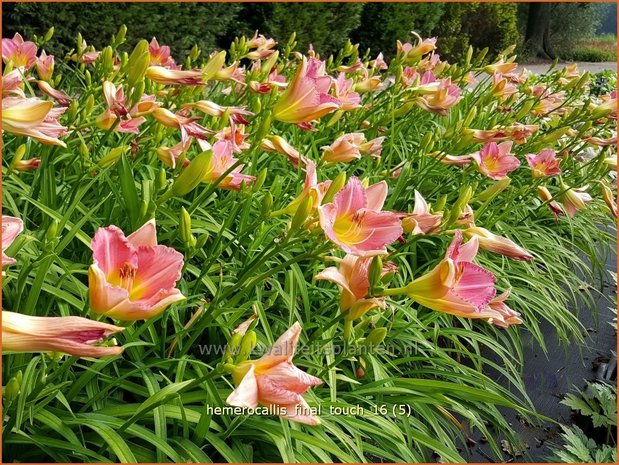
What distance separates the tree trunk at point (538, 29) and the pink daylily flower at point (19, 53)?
662 inches

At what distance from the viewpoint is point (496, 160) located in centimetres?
212

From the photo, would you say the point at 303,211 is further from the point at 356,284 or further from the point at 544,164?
the point at 544,164

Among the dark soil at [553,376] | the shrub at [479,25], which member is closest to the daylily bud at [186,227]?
the dark soil at [553,376]

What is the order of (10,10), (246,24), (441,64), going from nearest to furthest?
(441,64), (10,10), (246,24)

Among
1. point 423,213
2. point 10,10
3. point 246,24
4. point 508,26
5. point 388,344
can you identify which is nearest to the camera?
point 423,213

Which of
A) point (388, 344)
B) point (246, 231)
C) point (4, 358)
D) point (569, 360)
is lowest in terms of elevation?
point (569, 360)

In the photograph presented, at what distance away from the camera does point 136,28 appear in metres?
6.93

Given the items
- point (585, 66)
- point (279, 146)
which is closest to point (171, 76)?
point (279, 146)

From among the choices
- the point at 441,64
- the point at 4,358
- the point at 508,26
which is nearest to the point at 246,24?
the point at 441,64

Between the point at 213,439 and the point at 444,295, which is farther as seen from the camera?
the point at 213,439

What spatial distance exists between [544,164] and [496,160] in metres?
0.33

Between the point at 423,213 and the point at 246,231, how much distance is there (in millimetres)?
440

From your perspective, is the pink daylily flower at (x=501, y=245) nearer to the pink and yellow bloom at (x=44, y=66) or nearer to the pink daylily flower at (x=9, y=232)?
the pink daylily flower at (x=9, y=232)

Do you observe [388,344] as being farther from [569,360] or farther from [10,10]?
[10,10]
